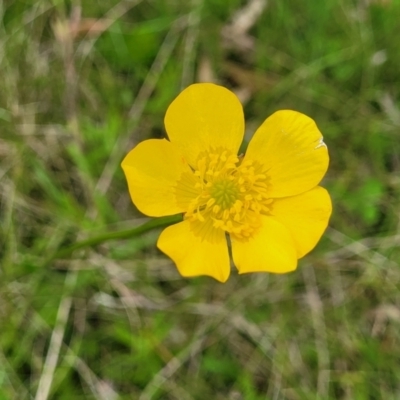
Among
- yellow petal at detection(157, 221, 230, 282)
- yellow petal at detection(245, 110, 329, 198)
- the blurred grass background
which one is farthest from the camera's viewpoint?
the blurred grass background

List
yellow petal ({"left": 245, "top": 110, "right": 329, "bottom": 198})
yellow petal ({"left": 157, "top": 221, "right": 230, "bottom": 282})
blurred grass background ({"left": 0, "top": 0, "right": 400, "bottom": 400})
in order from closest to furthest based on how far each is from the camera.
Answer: yellow petal ({"left": 157, "top": 221, "right": 230, "bottom": 282}) → yellow petal ({"left": 245, "top": 110, "right": 329, "bottom": 198}) → blurred grass background ({"left": 0, "top": 0, "right": 400, "bottom": 400})

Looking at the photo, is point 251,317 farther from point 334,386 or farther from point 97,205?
point 97,205

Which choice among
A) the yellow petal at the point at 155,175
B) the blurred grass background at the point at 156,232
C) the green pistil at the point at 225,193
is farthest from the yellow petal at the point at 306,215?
the blurred grass background at the point at 156,232

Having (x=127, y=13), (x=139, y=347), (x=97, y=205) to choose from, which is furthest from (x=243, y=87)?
(x=139, y=347)

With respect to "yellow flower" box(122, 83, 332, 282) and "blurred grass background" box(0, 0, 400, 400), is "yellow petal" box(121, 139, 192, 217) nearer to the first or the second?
"yellow flower" box(122, 83, 332, 282)

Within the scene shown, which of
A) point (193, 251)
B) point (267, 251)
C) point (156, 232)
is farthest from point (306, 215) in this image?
point (156, 232)

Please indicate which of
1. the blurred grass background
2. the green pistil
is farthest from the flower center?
the blurred grass background

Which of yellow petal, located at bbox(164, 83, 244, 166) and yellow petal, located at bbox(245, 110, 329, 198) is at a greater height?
yellow petal, located at bbox(164, 83, 244, 166)
